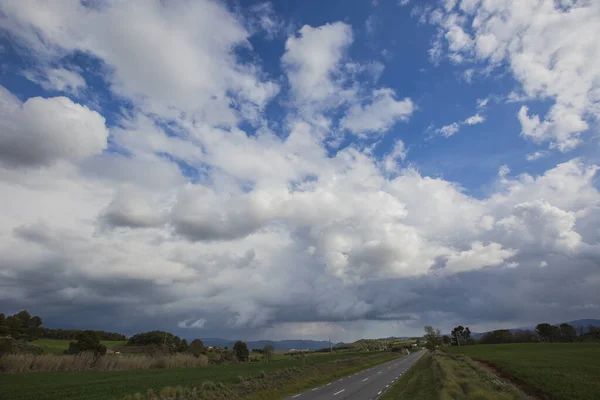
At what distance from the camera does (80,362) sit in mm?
67875

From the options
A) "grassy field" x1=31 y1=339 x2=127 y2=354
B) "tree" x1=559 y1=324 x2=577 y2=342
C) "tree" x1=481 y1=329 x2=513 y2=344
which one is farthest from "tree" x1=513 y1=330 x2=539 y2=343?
"grassy field" x1=31 y1=339 x2=127 y2=354

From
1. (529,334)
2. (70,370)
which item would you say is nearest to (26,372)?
(70,370)

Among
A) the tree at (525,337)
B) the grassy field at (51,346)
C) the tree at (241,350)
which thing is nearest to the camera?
the grassy field at (51,346)

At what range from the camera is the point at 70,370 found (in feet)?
215

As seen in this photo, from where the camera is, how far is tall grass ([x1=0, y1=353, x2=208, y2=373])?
5744 cm

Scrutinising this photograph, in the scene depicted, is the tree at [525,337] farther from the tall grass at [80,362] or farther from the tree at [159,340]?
the tall grass at [80,362]

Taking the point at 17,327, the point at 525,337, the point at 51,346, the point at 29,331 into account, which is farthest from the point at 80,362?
the point at 525,337

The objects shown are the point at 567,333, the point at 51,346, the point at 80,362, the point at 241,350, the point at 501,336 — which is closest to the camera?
the point at 80,362

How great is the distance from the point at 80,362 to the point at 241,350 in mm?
78073

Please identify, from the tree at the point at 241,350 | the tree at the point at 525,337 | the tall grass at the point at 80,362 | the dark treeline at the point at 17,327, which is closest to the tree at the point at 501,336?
the tree at the point at 525,337

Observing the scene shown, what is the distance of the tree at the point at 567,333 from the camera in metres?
180

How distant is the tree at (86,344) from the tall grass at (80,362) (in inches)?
1022

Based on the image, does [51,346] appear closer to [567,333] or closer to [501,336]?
[501,336]

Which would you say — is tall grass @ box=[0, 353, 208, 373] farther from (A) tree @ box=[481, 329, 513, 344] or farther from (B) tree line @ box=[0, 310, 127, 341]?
(A) tree @ box=[481, 329, 513, 344]
